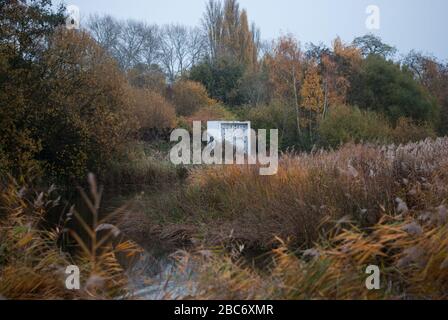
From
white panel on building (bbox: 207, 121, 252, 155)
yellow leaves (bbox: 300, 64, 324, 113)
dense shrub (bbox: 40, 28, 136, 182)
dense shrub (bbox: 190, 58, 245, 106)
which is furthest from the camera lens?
dense shrub (bbox: 190, 58, 245, 106)

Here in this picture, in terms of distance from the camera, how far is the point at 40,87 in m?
14.7

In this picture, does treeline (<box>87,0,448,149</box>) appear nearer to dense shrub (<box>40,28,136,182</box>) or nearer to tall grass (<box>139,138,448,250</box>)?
dense shrub (<box>40,28,136,182</box>)

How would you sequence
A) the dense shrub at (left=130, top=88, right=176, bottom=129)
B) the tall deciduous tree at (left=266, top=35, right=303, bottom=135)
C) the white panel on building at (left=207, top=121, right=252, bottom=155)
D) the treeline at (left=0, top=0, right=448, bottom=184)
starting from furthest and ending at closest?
the tall deciduous tree at (left=266, top=35, right=303, bottom=135), the dense shrub at (left=130, top=88, right=176, bottom=129), the white panel on building at (left=207, top=121, right=252, bottom=155), the treeline at (left=0, top=0, right=448, bottom=184)

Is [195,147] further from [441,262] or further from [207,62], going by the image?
[441,262]

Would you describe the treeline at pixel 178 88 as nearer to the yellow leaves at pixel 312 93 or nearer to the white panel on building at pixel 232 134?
the yellow leaves at pixel 312 93

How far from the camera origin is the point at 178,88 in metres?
30.0

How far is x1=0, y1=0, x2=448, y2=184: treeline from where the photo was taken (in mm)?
14508

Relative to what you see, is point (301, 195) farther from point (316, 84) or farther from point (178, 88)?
point (178, 88)

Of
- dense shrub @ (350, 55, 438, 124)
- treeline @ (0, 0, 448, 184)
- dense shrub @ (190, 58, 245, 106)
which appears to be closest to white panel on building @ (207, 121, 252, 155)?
treeline @ (0, 0, 448, 184)

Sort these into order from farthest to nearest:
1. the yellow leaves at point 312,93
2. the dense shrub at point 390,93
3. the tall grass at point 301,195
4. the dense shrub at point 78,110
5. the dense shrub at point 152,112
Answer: the dense shrub at point 152,112 < the yellow leaves at point 312,93 < the dense shrub at point 390,93 < the dense shrub at point 78,110 < the tall grass at point 301,195

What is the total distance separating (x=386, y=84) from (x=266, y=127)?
19.6 ft

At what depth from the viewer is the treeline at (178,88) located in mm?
14508

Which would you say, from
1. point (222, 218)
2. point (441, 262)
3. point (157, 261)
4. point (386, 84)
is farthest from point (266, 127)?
point (441, 262)

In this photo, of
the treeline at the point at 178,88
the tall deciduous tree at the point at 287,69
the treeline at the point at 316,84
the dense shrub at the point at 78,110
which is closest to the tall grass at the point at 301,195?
the treeline at the point at 178,88
